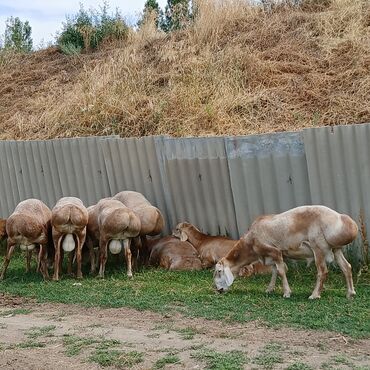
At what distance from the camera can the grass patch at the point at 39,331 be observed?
814 cm

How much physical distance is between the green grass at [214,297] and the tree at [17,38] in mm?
13471

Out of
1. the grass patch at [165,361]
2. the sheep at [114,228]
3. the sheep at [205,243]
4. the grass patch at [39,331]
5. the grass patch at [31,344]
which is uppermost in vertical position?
the sheep at [114,228]

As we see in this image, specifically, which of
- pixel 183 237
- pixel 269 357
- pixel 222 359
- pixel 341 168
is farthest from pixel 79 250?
pixel 269 357

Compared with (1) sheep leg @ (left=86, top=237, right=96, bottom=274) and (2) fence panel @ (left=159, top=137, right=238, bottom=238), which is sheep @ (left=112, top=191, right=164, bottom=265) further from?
(1) sheep leg @ (left=86, top=237, right=96, bottom=274)

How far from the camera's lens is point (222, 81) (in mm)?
15078

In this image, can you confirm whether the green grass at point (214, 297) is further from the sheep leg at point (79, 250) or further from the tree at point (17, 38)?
the tree at point (17, 38)

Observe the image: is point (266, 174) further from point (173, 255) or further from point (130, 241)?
point (130, 241)

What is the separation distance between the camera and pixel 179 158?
484 inches

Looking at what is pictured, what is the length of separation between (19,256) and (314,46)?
23.2ft

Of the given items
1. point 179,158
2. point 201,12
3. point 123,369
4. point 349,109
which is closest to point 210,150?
point 179,158

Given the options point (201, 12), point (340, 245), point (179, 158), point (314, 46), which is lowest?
point (340, 245)

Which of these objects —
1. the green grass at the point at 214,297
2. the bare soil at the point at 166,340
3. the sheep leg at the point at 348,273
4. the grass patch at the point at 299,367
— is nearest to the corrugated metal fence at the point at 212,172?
the green grass at the point at 214,297

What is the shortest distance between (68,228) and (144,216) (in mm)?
1151

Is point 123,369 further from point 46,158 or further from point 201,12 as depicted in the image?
point 201,12
